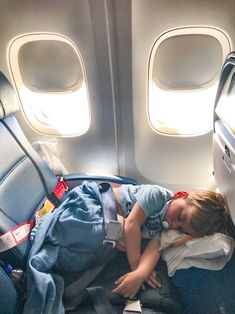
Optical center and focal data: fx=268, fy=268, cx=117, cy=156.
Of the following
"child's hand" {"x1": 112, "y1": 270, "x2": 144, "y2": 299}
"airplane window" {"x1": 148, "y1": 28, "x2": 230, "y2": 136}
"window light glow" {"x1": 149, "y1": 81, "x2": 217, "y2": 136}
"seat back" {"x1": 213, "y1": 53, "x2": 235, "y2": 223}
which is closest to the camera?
"seat back" {"x1": 213, "y1": 53, "x2": 235, "y2": 223}

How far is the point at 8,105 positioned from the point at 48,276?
2.79ft

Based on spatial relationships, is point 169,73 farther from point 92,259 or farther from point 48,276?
point 48,276

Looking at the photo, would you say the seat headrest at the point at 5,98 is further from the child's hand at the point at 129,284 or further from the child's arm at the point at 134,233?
the child's hand at the point at 129,284

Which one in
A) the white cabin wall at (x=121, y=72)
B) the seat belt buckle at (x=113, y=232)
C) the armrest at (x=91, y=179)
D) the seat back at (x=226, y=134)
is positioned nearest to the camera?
the seat back at (x=226, y=134)

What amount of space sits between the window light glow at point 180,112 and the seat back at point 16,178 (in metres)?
0.81

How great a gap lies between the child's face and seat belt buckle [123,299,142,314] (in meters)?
0.39

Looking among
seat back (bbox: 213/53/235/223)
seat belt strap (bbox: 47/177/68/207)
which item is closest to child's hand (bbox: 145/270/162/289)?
seat back (bbox: 213/53/235/223)

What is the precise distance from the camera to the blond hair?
120cm

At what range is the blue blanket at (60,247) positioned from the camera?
103cm

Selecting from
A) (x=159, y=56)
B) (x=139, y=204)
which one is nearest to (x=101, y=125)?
(x=159, y=56)

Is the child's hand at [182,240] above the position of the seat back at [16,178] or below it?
below

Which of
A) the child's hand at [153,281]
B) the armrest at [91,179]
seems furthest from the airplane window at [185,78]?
the child's hand at [153,281]

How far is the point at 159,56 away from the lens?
1.59 meters

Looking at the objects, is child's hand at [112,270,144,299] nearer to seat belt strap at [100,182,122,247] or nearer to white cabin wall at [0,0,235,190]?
seat belt strap at [100,182,122,247]
